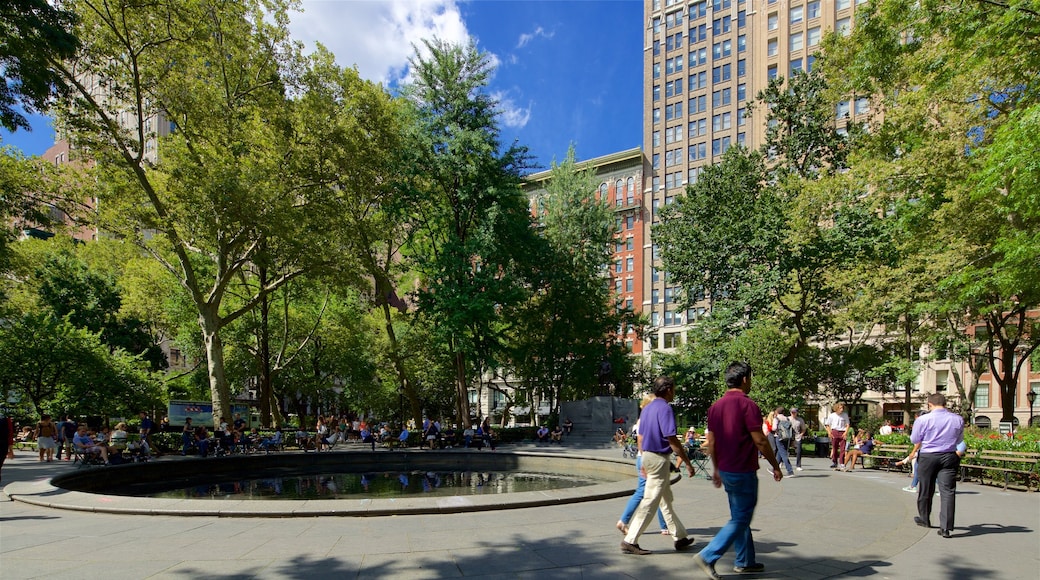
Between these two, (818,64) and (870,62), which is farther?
(818,64)

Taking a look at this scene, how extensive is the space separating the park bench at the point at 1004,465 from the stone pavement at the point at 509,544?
10.2 ft

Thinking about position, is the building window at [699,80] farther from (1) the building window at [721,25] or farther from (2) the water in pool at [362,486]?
(2) the water in pool at [362,486]

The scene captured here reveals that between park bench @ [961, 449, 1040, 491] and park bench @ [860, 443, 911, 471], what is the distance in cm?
196

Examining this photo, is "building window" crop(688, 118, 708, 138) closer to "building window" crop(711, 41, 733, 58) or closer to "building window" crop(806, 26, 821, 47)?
"building window" crop(711, 41, 733, 58)

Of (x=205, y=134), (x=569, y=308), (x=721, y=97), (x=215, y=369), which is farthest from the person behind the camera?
(x=721, y=97)

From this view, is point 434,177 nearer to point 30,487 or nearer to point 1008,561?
point 30,487

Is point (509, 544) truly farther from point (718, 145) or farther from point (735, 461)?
point (718, 145)

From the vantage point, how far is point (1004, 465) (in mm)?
13070

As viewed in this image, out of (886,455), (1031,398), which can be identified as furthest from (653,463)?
(1031,398)

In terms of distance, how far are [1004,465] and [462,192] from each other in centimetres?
2315

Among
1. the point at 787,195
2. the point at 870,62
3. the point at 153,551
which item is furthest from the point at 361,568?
the point at 787,195

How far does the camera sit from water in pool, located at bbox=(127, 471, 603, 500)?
1259cm

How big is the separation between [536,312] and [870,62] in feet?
72.9

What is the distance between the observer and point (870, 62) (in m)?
18.7
